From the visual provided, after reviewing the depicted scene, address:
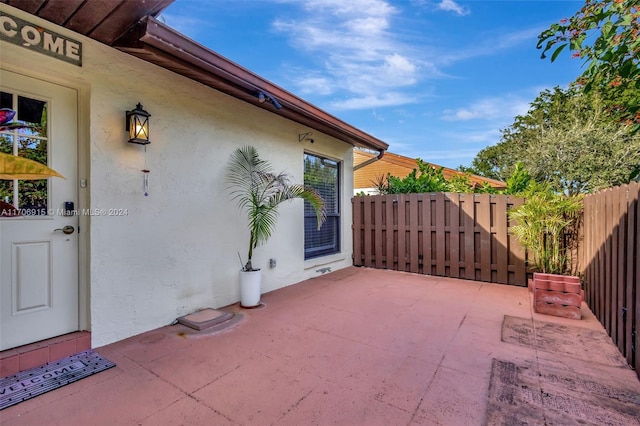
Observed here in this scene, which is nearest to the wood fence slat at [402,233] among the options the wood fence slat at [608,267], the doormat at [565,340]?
the doormat at [565,340]

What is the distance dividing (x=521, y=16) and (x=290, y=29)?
422 centimetres

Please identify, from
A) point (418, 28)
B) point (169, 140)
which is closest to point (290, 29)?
point (418, 28)

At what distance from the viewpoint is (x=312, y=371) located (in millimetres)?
2246

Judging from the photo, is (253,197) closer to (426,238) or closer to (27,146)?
(27,146)

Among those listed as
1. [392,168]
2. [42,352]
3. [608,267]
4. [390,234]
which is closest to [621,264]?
[608,267]

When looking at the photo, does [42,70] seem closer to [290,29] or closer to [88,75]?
[88,75]

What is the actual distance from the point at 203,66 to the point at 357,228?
4.54 metres

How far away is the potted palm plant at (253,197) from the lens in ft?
12.4

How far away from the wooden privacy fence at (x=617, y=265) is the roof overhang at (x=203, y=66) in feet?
11.8

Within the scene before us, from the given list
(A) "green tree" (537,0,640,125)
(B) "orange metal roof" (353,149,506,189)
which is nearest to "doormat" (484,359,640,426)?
(A) "green tree" (537,0,640,125)

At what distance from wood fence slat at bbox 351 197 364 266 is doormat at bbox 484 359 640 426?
14.1 ft

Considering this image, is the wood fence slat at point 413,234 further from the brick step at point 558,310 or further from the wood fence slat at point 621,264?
the wood fence slat at point 621,264

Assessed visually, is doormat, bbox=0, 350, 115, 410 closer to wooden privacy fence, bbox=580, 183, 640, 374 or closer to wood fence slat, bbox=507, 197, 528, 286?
wooden privacy fence, bbox=580, 183, 640, 374

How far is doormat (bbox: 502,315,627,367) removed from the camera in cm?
246
